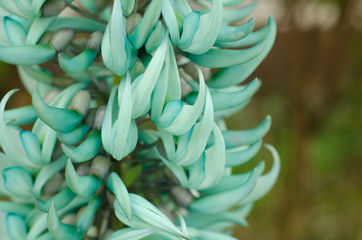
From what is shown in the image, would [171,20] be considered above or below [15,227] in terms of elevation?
above

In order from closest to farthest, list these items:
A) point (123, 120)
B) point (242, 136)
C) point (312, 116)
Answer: point (123, 120) < point (242, 136) < point (312, 116)

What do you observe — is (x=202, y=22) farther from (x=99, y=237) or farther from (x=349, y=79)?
(x=349, y=79)

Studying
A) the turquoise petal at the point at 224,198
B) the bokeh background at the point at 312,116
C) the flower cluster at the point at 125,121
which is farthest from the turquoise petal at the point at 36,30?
the bokeh background at the point at 312,116

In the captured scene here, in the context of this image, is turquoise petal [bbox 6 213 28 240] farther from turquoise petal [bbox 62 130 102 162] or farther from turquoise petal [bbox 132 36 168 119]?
turquoise petal [bbox 132 36 168 119]

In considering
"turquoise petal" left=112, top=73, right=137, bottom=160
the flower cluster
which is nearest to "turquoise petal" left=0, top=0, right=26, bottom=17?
the flower cluster

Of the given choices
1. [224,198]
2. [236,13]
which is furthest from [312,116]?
[224,198]

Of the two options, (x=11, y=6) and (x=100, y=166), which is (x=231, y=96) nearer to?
(x=100, y=166)
